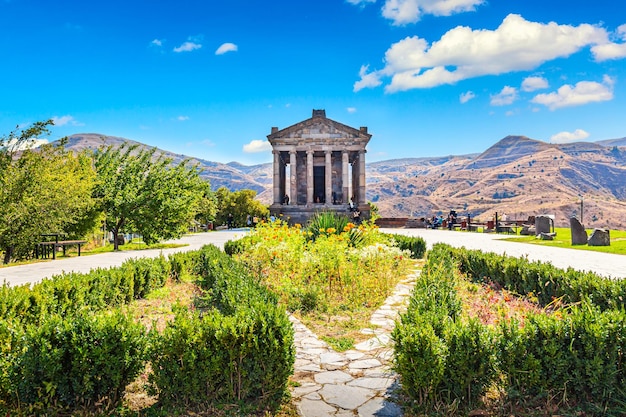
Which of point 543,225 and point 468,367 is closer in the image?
point 468,367

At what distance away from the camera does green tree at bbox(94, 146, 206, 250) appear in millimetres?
21125

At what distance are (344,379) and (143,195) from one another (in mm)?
18386

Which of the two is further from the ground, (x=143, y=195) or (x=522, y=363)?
(x=143, y=195)

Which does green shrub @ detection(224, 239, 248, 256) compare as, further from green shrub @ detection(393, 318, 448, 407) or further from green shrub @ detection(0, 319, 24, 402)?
green shrub @ detection(393, 318, 448, 407)

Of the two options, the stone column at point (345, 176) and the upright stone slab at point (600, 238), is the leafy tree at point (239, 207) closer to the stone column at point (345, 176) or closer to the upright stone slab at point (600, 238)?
the stone column at point (345, 176)

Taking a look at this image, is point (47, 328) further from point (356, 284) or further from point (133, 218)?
point (133, 218)

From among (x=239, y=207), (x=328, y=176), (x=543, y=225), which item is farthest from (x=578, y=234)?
(x=239, y=207)

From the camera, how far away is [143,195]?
21250mm

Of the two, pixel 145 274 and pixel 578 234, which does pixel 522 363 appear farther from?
pixel 578 234

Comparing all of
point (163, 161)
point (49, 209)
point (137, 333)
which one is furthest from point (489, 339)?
point (163, 161)

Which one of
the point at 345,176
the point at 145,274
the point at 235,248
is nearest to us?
the point at 145,274

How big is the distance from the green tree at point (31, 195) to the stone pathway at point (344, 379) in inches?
492

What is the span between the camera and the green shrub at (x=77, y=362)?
4023mm

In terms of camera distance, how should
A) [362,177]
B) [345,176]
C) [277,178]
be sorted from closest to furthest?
[345,176] → [277,178] → [362,177]
